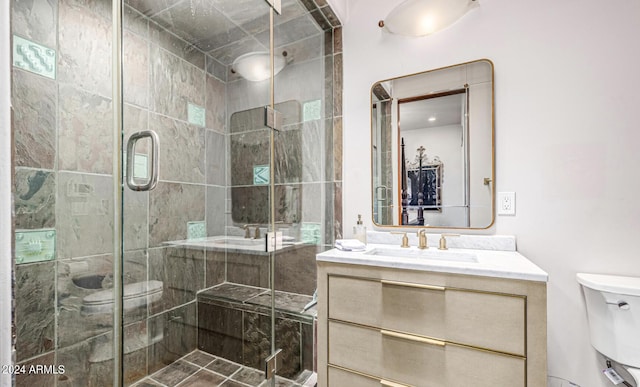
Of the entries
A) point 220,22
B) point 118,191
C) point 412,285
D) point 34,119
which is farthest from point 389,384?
point 220,22

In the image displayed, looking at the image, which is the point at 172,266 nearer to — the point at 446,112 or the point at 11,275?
the point at 11,275

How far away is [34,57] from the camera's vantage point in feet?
3.11

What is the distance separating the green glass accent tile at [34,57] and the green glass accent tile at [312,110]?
1230 millimetres

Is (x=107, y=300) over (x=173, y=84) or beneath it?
beneath

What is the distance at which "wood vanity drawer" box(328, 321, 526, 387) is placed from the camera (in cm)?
101

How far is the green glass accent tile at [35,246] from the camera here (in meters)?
0.94

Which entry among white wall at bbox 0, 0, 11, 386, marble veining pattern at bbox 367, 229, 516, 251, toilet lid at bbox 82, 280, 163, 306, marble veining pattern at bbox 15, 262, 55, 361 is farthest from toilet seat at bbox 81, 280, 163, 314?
marble veining pattern at bbox 367, 229, 516, 251

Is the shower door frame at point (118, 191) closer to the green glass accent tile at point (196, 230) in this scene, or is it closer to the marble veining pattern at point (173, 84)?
the marble veining pattern at point (173, 84)

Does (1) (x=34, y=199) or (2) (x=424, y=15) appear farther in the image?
(2) (x=424, y=15)

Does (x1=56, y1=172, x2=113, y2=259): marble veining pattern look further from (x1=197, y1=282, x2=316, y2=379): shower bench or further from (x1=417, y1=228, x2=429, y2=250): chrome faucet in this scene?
(x1=417, y1=228, x2=429, y2=250): chrome faucet

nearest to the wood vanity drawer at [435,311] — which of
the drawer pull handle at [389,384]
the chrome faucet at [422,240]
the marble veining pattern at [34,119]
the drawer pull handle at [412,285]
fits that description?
the drawer pull handle at [412,285]

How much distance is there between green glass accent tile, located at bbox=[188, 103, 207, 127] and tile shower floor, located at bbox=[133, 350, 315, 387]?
41.6 inches

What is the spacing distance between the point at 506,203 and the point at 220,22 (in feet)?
5.66

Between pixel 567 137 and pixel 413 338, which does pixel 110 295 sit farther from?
pixel 567 137
